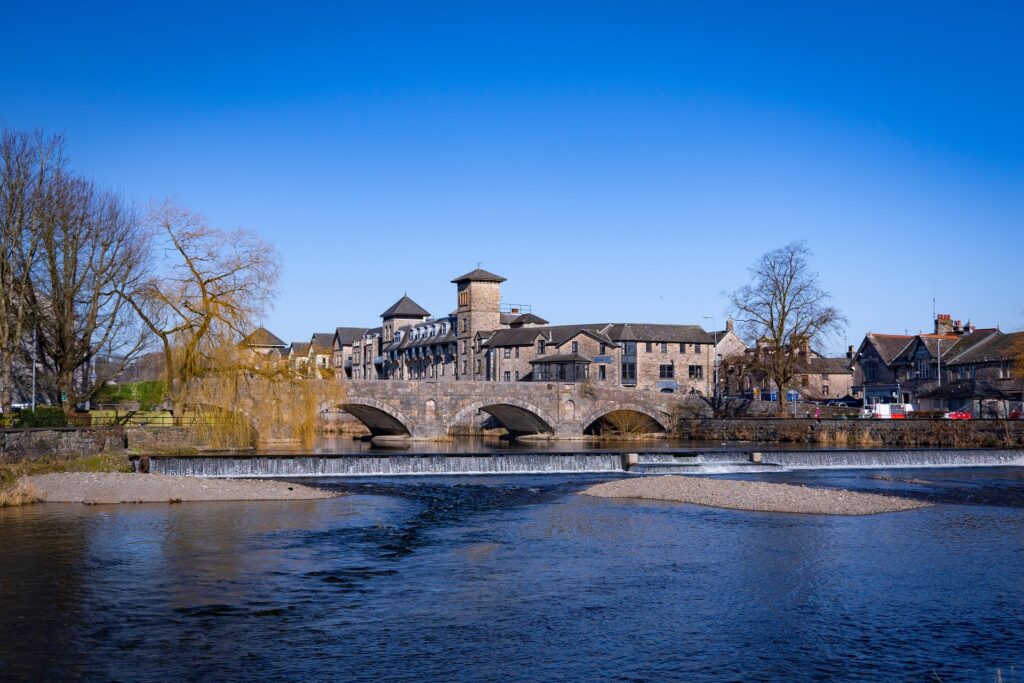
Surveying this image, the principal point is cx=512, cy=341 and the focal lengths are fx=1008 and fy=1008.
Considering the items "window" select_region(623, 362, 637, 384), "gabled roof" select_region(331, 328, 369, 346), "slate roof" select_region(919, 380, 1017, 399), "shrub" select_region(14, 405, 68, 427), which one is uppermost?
"gabled roof" select_region(331, 328, 369, 346)

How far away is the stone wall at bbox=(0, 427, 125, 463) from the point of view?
40.2m

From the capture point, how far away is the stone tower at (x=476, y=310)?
109 metres

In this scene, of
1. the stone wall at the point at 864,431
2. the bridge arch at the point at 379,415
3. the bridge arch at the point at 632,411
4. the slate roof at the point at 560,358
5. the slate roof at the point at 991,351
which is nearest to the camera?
the stone wall at the point at 864,431

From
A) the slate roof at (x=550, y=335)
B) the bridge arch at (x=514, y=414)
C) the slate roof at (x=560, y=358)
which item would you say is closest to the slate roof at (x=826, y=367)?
the slate roof at (x=550, y=335)

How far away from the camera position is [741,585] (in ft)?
72.9

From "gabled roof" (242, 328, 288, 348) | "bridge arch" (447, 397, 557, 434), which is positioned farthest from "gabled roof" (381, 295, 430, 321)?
"gabled roof" (242, 328, 288, 348)

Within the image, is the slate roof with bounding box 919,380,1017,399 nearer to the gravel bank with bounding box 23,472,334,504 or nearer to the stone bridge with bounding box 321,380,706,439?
the stone bridge with bounding box 321,380,706,439

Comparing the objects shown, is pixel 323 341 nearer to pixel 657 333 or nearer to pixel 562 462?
pixel 657 333

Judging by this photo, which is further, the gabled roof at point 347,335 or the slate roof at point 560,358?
the gabled roof at point 347,335

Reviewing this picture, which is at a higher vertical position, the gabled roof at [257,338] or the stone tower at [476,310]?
the stone tower at [476,310]

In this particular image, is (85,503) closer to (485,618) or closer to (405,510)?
(405,510)

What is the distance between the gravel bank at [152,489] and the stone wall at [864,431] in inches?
1678

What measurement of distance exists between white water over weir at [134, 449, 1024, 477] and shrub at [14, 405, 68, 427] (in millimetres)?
4054

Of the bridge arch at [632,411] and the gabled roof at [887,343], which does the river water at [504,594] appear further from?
the gabled roof at [887,343]
